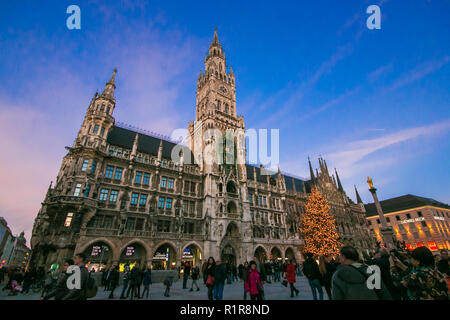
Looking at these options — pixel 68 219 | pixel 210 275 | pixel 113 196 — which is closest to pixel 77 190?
pixel 68 219

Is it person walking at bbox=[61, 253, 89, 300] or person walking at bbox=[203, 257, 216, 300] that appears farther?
person walking at bbox=[203, 257, 216, 300]

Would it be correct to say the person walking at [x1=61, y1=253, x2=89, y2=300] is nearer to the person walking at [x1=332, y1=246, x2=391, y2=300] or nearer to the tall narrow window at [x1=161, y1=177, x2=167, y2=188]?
the person walking at [x1=332, y1=246, x2=391, y2=300]

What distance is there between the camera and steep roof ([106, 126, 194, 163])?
30469mm

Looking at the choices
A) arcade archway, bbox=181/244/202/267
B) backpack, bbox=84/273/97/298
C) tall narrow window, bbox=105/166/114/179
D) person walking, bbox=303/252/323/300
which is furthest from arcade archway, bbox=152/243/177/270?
backpack, bbox=84/273/97/298

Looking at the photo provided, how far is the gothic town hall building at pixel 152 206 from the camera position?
22.6 m

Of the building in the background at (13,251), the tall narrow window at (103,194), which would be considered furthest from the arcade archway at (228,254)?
the building in the background at (13,251)

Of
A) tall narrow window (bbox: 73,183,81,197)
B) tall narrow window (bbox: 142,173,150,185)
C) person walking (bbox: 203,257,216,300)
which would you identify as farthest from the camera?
tall narrow window (bbox: 142,173,150,185)

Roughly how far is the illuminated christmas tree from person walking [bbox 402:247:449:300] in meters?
35.8

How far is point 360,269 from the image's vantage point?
284cm

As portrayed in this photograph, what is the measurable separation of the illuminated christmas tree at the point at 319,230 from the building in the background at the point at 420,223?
29136mm

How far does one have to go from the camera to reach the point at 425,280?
12.3ft

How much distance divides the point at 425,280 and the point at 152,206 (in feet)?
90.6

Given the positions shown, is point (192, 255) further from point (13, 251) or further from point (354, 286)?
point (13, 251)
